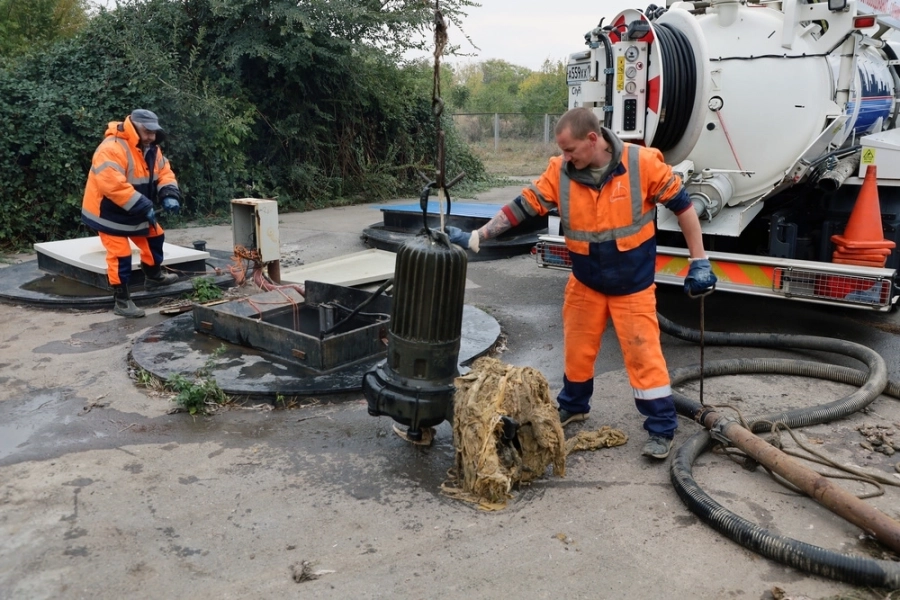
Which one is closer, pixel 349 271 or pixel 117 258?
pixel 117 258

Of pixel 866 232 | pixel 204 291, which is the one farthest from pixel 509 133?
pixel 866 232

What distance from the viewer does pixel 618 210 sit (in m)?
3.54

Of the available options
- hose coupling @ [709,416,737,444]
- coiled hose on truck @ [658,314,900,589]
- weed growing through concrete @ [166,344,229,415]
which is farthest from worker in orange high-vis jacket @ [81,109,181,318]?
hose coupling @ [709,416,737,444]

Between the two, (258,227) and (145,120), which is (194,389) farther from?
(145,120)

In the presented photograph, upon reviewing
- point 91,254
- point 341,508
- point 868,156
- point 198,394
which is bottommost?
point 341,508

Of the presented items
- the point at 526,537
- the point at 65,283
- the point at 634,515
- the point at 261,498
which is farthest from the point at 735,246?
the point at 65,283

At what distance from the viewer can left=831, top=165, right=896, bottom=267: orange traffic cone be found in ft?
16.8

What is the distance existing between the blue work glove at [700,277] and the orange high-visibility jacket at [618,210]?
8.0 inches

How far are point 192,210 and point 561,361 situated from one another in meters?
8.39

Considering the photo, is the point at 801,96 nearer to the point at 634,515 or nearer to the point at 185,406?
the point at 634,515

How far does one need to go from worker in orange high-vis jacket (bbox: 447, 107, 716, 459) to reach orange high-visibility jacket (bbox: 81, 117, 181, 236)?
11.7 feet

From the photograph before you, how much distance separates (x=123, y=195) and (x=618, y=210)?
4241 mm

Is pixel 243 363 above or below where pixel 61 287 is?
below

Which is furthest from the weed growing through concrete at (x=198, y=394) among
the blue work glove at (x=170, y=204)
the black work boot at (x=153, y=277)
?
the black work boot at (x=153, y=277)
